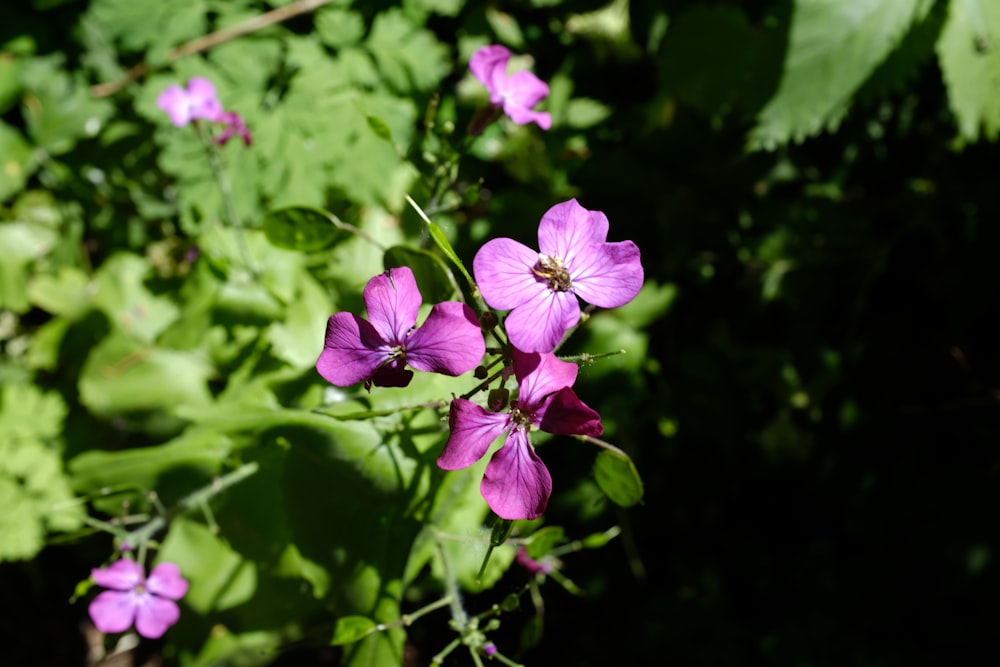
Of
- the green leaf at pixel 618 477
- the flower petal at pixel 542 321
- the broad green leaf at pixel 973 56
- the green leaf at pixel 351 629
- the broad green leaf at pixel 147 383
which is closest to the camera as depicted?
the flower petal at pixel 542 321

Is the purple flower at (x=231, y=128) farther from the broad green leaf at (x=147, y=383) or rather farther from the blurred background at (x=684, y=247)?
the broad green leaf at (x=147, y=383)

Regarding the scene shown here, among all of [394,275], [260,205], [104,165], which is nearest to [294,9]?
[260,205]

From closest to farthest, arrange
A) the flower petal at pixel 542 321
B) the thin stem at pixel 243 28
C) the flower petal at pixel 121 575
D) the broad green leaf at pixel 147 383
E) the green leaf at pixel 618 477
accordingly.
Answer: the flower petal at pixel 542 321 → the green leaf at pixel 618 477 → the flower petal at pixel 121 575 → the broad green leaf at pixel 147 383 → the thin stem at pixel 243 28

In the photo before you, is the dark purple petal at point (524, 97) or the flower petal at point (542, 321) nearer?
the flower petal at point (542, 321)

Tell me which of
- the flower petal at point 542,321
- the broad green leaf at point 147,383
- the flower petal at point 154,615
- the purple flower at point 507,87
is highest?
the purple flower at point 507,87

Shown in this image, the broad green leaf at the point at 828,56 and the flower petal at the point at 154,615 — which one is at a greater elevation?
the broad green leaf at the point at 828,56

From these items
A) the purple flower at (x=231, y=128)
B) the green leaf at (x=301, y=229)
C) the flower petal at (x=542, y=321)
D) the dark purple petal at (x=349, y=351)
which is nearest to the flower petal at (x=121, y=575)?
the green leaf at (x=301, y=229)

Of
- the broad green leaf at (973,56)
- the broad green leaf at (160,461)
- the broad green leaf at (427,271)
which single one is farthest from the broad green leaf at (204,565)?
the broad green leaf at (973,56)
